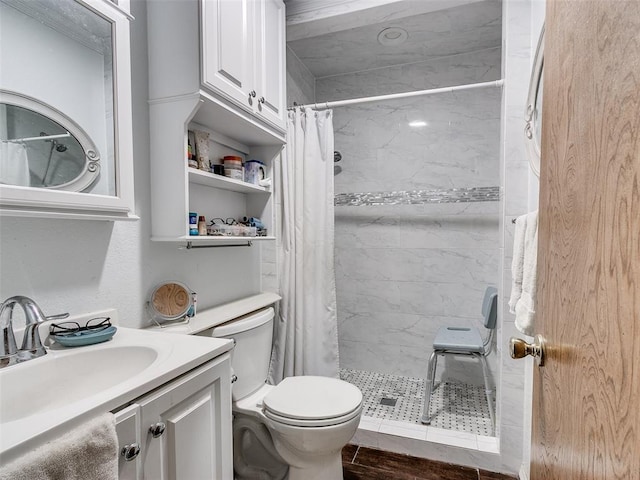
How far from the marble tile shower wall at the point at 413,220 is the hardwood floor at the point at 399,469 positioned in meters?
0.98

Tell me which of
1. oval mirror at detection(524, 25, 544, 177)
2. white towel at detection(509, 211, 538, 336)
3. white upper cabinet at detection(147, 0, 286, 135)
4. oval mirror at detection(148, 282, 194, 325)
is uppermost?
white upper cabinet at detection(147, 0, 286, 135)

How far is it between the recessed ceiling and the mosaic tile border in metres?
0.97

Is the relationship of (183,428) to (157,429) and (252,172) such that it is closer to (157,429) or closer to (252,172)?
(157,429)

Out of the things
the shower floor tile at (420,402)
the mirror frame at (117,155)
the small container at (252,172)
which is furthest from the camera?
the shower floor tile at (420,402)

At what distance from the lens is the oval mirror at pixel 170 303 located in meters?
1.35

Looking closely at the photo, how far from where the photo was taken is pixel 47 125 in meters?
0.97

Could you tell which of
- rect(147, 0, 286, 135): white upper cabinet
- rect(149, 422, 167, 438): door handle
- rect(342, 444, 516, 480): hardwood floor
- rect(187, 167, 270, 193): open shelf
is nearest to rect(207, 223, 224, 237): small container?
rect(187, 167, 270, 193): open shelf

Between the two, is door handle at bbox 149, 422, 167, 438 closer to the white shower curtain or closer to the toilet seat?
the toilet seat

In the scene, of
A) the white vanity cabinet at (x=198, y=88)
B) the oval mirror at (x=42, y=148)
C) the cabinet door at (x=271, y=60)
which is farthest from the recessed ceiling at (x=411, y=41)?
the oval mirror at (x=42, y=148)

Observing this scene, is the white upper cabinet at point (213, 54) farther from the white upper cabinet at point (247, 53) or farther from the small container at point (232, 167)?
the small container at point (232, 167)

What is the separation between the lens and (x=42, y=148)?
941 mm

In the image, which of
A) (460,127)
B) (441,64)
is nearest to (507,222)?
(460,127)

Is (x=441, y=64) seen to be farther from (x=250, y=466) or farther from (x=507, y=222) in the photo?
(x=250, y=466)

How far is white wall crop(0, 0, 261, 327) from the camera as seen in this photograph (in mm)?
949
